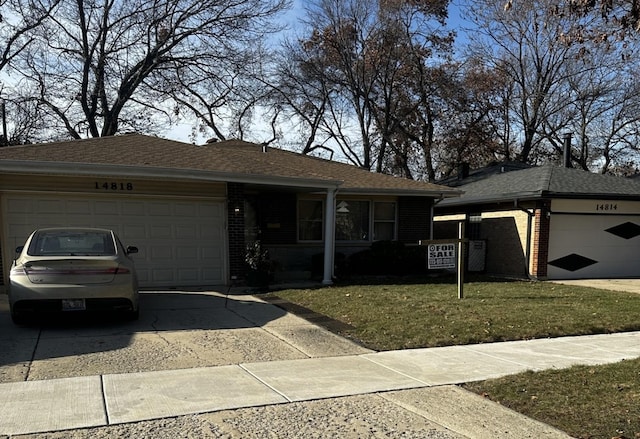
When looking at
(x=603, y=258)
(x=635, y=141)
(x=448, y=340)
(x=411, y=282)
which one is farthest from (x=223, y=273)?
(x=635, y=141)

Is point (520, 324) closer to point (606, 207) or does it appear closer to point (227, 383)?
point (227, 383)

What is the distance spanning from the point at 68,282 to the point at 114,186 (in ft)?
15.6

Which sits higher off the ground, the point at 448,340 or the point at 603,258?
the point at 603,258

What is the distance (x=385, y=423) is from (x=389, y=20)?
25.9 m

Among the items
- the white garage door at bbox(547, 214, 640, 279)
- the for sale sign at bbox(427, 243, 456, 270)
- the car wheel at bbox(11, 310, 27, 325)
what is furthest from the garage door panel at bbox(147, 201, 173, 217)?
the white garage door at bbox(547, 214, 640, 279)

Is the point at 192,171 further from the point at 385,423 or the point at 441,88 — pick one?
the point at 441,88

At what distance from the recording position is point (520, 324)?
8.15m

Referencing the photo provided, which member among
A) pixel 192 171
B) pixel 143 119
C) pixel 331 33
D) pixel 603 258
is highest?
pixel 331 33

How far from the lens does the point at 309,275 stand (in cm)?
1415

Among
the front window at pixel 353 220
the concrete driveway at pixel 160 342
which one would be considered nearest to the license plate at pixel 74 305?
the concrete driveway at pixel 160 342

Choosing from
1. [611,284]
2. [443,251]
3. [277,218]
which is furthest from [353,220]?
[611,284]

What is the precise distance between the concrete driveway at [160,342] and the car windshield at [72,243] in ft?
3.60

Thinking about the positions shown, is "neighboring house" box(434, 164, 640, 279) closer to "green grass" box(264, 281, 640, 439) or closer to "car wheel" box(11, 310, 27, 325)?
"green grass" box(264, 281, 640, 439)

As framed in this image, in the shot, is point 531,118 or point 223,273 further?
point 531,118
